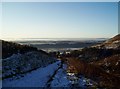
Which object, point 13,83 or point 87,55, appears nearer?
point 13,83

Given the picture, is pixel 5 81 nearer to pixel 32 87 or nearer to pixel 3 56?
pixel 32 87

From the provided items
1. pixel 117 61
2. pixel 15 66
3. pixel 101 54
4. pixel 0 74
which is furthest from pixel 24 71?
pixel 101 54

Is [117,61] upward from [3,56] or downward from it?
downward

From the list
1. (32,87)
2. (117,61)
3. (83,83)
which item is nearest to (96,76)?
(83,83)

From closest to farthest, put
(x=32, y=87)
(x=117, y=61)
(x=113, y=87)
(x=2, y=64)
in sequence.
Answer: (x=32, y=87), (x=113, y=87), (x=2, y=64), (x=117, y=61)

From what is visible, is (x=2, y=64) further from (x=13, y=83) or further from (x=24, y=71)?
(x=13, y=83)

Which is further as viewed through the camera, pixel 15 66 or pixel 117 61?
pixel 117 61

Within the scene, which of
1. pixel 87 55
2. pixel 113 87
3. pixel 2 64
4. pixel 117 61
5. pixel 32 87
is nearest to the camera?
pixel 32 87

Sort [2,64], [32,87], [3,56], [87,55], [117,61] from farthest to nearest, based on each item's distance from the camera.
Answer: [87,55] → [117,61] → [3,56] → [2,64] → [32,87]

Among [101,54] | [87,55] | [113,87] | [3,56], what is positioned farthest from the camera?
[87,55]
